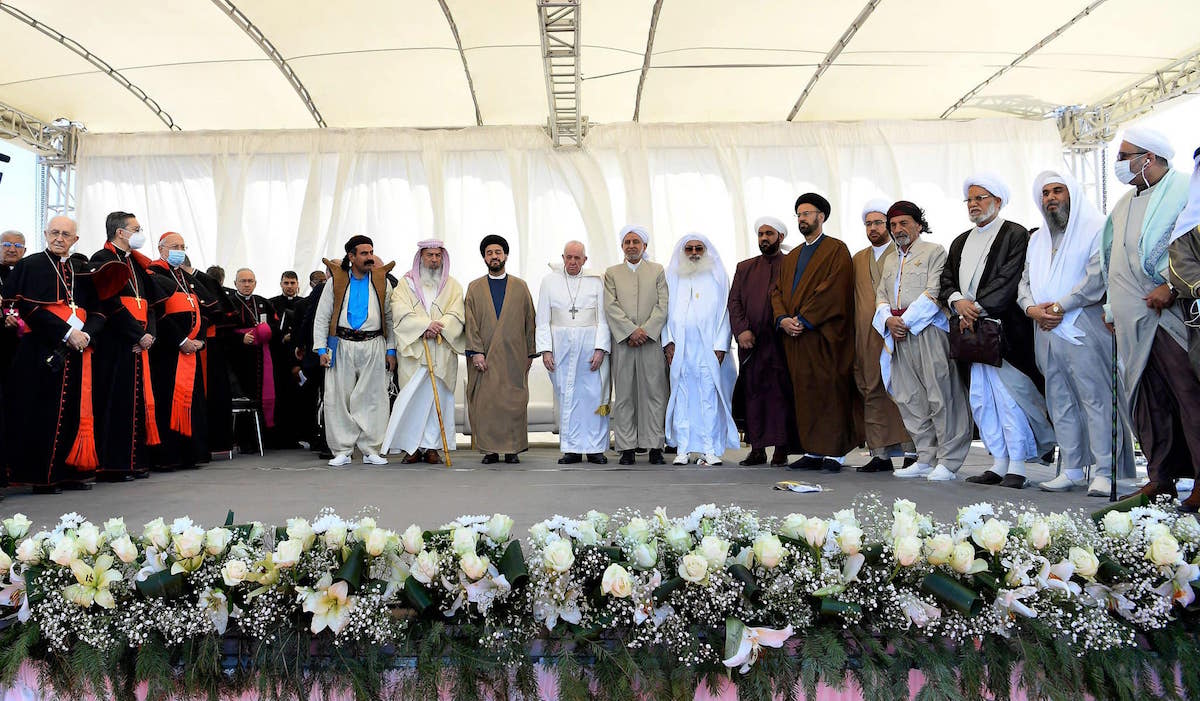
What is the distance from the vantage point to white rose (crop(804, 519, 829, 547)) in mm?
1786

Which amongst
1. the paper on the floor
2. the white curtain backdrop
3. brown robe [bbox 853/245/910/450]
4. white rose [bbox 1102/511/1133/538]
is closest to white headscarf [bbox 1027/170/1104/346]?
brown robe [bbox 853/245/910/450]

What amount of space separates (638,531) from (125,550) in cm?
111

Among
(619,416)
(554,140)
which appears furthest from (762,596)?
(554,140)

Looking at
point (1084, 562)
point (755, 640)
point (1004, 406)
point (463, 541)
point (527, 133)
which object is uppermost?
point (527, 133)

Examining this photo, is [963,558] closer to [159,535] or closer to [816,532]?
[816,532]

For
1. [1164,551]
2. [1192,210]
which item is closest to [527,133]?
[1192,210]

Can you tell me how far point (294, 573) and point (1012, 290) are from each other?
3616 mm

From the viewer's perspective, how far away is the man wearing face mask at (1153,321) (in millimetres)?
3273

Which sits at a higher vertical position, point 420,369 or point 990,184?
point 990,184

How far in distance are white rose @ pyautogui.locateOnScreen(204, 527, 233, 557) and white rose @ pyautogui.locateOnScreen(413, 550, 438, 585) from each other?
44cm

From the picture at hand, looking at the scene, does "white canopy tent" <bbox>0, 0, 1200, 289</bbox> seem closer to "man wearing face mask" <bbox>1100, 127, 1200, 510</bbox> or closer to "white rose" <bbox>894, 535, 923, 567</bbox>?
"man wearing face mask" <bbox>1100, 127, 1200, 510</bbox>

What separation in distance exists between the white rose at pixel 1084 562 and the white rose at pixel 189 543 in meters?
1.84

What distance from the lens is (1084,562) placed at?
1.78 metres

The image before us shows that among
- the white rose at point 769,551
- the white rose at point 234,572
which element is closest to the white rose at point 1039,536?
the white rose at point 769,551
